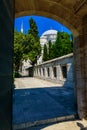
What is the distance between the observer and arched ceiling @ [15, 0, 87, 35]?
14.3 feet

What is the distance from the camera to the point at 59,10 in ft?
15.4

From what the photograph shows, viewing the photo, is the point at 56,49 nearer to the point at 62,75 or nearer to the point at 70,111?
the point at 62,75

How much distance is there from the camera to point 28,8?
447 centimetres

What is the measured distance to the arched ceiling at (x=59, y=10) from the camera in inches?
172

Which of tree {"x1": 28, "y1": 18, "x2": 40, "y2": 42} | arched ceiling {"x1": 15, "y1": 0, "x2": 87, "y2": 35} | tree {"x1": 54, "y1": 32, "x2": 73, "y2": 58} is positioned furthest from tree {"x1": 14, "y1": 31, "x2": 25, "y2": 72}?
arched ceiling {"x1": 15, "y1": 0, "x2": 87, "y2": 35}

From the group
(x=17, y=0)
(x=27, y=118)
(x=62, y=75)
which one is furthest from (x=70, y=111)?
(x=62, y=75)

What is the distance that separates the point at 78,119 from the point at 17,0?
3.73 metres

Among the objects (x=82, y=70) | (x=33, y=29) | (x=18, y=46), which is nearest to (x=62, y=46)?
(x=18, y=46)

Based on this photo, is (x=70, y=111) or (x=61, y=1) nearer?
(x=61, y=1)

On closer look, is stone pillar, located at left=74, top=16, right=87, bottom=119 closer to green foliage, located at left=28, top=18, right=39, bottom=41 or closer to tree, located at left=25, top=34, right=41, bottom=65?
tree, located at left=25, top=34, right=41, bottom=65

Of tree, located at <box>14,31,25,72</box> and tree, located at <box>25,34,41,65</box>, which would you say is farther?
tree, located at <box>25,34,41,65</box>

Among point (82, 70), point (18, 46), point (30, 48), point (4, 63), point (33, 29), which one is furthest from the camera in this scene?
point (33, 29)

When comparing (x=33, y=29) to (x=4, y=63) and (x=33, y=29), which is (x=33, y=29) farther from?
(x=4, y=63)

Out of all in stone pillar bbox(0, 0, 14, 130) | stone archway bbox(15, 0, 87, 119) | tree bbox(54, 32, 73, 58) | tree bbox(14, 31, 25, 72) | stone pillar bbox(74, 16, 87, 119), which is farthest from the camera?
tree bbox(54, 32, 73, 58)
